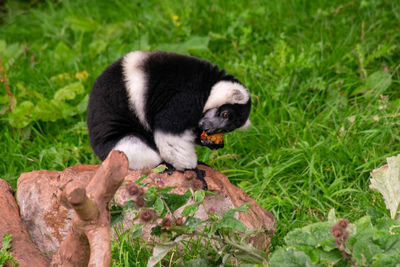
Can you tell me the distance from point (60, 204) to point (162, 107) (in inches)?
41.6

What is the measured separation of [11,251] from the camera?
305cm

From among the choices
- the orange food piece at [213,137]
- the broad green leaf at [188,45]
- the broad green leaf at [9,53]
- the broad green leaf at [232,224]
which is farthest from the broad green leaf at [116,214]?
the broad green leaf at [9,53]

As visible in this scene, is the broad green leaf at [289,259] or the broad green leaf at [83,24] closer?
the broad green leaf at [289,259]

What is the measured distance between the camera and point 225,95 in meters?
3.90

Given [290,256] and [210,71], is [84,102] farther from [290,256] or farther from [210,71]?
[290,256]

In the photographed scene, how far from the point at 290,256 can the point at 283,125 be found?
2.49 metres

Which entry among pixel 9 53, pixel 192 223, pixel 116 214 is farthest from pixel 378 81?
pixel 9 53

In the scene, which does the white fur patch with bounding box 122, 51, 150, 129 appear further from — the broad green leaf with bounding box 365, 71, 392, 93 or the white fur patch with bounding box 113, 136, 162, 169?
the broad green leaf with bounding box 365, 71, 392, 93

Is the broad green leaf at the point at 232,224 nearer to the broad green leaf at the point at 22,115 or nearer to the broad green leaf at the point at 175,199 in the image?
the broad green leaf at the point at 175,199

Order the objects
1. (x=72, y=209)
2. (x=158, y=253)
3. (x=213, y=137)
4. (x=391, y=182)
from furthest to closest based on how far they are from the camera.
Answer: (x=213, y=137), (x=391, y=182), (x=72, y=209), (x=158, y=253)

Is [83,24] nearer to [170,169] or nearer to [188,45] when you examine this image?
[188,45]

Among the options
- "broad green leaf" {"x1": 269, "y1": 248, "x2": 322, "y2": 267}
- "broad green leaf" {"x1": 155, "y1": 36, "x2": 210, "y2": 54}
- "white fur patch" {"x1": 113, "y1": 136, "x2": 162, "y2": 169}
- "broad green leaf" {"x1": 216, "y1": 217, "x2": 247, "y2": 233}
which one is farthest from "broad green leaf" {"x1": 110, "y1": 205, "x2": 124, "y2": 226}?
"broad green leaf" {"x1": 155, "y1": 36, "x2": 210, "y2": 54}

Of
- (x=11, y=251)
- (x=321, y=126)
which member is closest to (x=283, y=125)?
(x=321, y=126)

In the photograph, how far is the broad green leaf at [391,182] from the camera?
10.9 ft
